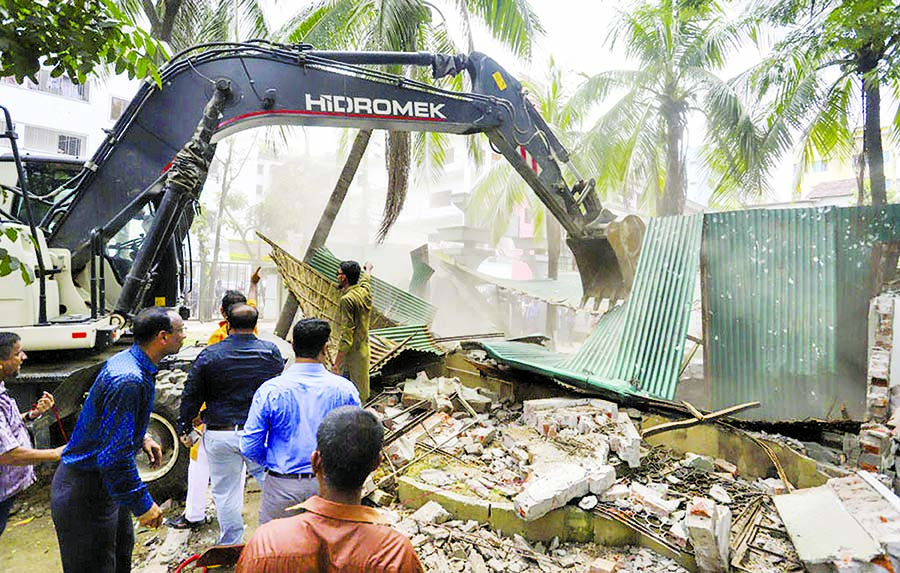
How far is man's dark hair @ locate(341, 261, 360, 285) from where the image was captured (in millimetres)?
4913

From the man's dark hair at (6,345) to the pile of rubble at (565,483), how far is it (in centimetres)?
257

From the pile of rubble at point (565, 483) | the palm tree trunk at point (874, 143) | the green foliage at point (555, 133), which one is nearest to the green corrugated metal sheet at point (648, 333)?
the pile of rubble at point (565, 483)

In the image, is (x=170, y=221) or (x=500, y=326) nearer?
(x=170, y=221)

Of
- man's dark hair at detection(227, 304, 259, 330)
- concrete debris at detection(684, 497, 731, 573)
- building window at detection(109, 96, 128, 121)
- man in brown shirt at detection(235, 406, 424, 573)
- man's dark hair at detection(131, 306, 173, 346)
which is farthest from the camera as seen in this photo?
building window at detection(109, 96, 128, 121)

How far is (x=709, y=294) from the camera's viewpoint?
629cm

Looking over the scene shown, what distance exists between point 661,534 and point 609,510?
0.37m

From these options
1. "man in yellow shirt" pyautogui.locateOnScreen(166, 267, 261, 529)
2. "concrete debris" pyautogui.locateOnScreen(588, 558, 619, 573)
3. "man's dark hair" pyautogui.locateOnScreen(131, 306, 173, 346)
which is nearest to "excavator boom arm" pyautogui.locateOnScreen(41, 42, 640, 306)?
"man in yellow shirt" pyautogui.locateOnScreen(166, 267, 261, 529)

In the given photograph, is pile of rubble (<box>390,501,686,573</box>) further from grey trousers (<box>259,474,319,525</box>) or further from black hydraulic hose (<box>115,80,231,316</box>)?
black hydraulic hose (<box>115,80,231,316</box>)

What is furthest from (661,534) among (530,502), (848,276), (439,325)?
(439,325)

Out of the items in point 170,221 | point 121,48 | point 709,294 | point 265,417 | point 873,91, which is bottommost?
point 265,417

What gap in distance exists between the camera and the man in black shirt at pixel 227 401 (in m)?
3.21

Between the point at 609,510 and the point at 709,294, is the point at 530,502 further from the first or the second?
the point at 709,294

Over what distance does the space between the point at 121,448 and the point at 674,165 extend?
49.4ft

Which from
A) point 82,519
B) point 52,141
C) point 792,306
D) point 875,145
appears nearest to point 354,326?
point 82,519
